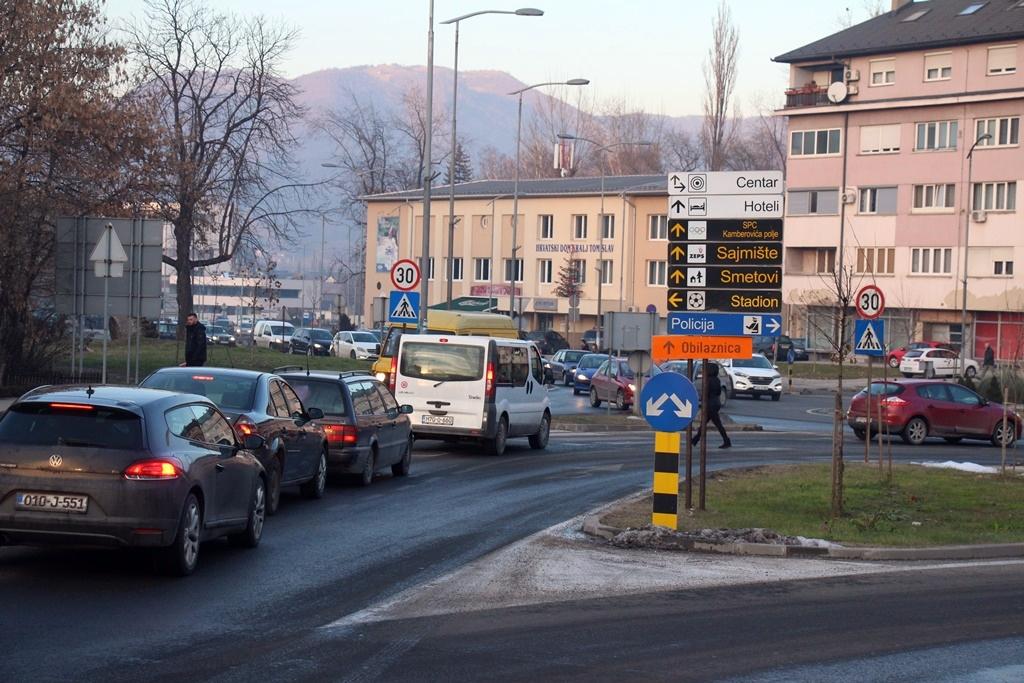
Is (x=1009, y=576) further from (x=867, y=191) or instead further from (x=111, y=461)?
(x=867, y=191)

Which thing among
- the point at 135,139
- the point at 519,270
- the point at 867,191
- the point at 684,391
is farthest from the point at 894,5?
the point at 684,391

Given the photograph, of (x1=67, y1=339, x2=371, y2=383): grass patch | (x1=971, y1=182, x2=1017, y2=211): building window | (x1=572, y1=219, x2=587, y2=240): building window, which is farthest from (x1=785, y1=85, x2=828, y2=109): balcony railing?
(x1=67, y1=339, x2=371, y2=383): grass patch

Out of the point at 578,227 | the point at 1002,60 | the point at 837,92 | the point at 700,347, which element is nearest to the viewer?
the point at 700,347

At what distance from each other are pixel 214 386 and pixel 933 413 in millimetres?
22297

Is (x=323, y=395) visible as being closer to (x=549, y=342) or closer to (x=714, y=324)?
(x=714, y=324)

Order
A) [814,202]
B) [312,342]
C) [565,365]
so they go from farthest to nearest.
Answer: [814,202], [312,342], [565,365]

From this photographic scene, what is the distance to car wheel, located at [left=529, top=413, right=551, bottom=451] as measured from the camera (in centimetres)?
2705

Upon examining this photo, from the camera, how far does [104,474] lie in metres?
10.2

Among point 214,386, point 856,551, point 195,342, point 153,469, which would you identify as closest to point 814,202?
point 195,342

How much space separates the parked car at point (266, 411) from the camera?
1458cm

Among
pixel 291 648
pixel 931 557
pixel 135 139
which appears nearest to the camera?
pixel 291 648

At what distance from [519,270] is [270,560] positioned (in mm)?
79479

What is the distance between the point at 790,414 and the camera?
144ft

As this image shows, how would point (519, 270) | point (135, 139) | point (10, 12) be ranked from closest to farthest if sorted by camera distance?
point (10, 12) < point (135, 139) < point (519, 270)
